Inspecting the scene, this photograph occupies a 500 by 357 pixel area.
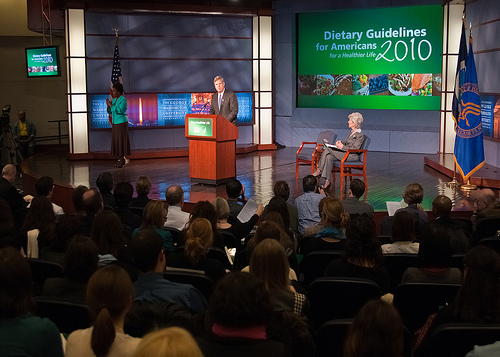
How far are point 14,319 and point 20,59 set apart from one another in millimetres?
13813

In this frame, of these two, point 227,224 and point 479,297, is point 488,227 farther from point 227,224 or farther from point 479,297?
point 479,297

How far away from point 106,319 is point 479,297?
4.76 feet

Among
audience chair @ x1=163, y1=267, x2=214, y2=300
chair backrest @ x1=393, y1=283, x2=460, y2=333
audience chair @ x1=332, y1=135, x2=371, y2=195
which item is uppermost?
audience chair @ x1=332, y1=135, x2=371, y2=195

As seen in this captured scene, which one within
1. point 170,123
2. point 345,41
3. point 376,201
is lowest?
point 376,201

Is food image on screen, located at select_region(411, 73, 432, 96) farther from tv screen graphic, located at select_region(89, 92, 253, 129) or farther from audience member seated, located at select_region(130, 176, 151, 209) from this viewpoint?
audience member seated, located at select_region(130, 176, 151, 209)

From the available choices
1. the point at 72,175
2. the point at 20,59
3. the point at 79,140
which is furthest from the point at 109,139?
the point at 20,59

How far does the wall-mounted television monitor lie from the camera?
39.1 feet

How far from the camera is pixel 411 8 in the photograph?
12.2 metres

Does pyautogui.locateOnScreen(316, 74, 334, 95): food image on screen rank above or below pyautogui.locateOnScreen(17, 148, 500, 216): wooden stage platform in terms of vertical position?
above

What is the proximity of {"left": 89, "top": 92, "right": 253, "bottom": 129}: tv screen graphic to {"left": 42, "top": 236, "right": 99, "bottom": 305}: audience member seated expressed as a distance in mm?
9603

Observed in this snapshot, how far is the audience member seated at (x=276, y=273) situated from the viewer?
106 inches

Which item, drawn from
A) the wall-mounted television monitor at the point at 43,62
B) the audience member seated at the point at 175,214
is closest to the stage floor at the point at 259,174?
the wall-mounted television monitor at the point at 43,62

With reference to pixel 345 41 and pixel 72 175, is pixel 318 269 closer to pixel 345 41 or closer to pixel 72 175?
pixel 72 175

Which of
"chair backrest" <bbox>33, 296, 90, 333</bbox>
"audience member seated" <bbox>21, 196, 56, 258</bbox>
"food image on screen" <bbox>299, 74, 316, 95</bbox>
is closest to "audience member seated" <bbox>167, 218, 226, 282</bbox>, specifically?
"chair backrest" <bbox>33, 296, 90, 333</bbox>
